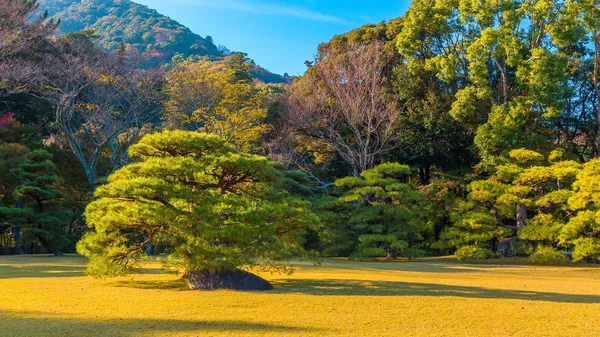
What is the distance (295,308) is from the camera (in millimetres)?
7406

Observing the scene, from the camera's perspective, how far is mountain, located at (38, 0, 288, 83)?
6875 centimetres

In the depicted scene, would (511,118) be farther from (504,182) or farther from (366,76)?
(366,76)

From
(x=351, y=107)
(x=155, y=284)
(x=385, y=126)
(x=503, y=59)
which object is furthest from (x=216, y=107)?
(x=155, y=284)

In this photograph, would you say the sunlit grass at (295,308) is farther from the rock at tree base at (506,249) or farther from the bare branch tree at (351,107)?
the bare branch tree at (351,107)

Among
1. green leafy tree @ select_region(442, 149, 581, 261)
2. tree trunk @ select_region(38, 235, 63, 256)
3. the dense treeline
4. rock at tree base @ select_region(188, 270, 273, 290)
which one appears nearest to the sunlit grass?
rock at tree base @ select_region(188, 270, 273, 290)

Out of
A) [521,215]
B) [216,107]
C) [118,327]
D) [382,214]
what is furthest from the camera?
[216,107]

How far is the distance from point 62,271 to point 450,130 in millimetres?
18809

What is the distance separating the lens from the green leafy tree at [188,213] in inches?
351

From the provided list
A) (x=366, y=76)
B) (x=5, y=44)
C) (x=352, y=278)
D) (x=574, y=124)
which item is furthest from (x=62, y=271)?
(x=574, y=124)

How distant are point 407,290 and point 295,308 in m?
3.16

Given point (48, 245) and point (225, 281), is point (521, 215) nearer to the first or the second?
point (225, 281)

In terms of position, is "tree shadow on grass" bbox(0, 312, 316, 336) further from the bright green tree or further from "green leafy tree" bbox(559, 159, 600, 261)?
the bright green tree

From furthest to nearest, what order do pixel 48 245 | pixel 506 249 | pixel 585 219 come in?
pixel 506 249, pixel 48 245, pixel 585 219

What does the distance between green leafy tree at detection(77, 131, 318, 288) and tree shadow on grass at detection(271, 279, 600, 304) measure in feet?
2.49
